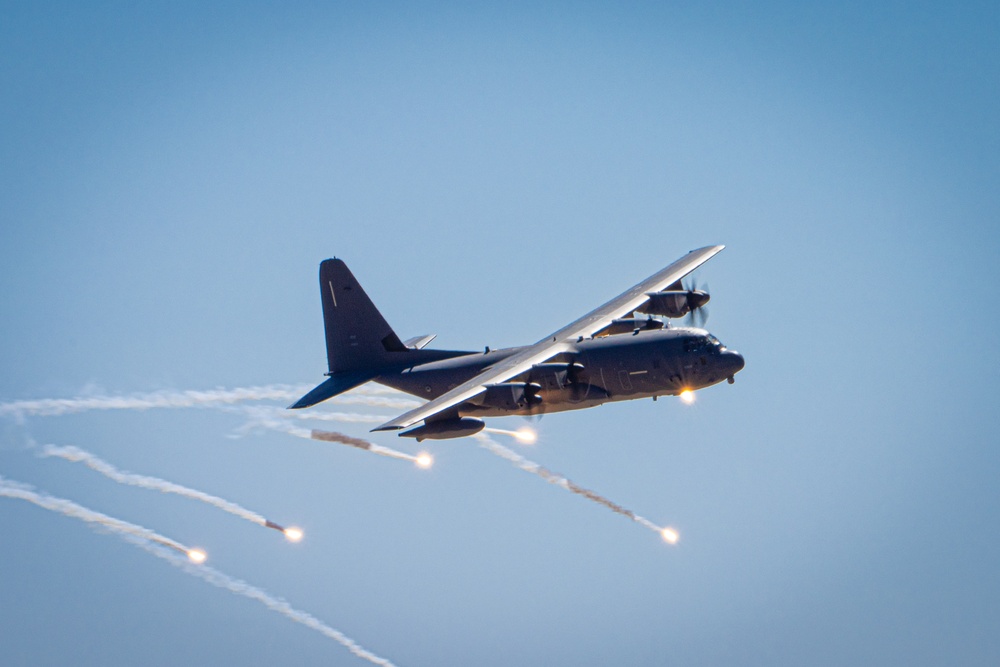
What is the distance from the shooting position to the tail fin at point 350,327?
58719 mm

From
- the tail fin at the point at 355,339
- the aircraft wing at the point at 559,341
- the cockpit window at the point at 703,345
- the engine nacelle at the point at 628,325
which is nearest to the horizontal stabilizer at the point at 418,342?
the tail fin at the point at 355,339

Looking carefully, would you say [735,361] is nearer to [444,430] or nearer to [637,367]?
[637,367]

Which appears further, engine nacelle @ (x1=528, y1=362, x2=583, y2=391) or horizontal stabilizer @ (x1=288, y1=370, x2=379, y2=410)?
horizontal stabilizer @ (x1=288, y1=370, x2=379, y2=410)

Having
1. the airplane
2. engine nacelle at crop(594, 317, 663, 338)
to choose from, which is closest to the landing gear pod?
the airplane

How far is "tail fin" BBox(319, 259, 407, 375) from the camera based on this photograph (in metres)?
58.7

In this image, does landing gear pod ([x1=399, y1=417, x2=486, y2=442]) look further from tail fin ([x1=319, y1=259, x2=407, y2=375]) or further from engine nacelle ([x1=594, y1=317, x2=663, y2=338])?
engine nacelle ([x1=594, y1=317, x2=663, y2=338])

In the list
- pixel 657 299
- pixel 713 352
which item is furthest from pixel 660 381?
pixel 657 299

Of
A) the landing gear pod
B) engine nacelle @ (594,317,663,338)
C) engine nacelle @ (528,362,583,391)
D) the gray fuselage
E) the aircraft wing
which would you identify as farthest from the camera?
engine nacelle @ (594,317,663,338)

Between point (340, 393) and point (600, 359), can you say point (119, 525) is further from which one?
point (600, 359)

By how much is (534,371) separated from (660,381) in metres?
5.61

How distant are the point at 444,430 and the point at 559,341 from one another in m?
7.55

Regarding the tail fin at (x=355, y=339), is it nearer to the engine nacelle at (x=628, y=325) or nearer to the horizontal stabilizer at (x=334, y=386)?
the horizontal stabilizer at (x=334, y=386)

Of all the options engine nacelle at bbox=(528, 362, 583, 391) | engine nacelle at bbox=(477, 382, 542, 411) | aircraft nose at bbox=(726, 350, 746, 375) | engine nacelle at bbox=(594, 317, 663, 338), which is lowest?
engine nacelle at bbox=(477, 382, 542, 411)

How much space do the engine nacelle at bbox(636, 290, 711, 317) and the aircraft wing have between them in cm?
42
